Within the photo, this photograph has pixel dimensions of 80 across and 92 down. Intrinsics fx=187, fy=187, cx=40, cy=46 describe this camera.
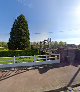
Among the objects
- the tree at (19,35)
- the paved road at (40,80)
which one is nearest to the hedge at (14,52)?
the tree at (19,35)

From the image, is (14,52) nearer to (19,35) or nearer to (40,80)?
(19,35)

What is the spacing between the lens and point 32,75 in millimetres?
14297

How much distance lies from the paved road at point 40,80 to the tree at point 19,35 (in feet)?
75.7

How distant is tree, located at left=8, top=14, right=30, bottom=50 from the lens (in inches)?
1513

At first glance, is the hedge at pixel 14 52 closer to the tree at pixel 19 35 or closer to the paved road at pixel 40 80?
the tree at pixel 19 35

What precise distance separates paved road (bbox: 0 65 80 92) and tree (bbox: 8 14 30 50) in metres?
23.1

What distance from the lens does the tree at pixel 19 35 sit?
38438mm

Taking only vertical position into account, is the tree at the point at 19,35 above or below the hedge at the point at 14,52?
above

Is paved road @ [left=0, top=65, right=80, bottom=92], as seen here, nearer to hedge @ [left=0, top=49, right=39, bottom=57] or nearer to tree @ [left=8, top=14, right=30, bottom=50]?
hedge @ [left=0, top=49, right=39, bottom=57]

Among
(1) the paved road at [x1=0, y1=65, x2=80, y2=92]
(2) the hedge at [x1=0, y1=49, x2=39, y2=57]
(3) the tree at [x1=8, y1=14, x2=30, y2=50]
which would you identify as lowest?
(1) the paved road at [x1=0, y1=65, x2=80, y2=92]

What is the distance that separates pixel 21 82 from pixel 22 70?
253 centimetres

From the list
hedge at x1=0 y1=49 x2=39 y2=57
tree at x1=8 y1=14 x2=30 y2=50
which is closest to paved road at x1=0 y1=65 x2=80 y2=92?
hedge at x1=0 y1=49 x2=39 y2=57

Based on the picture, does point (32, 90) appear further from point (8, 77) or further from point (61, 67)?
point (61, 67)

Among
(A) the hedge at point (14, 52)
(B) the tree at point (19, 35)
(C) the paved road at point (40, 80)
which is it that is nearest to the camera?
(C) the paved road at point (40, 80)
